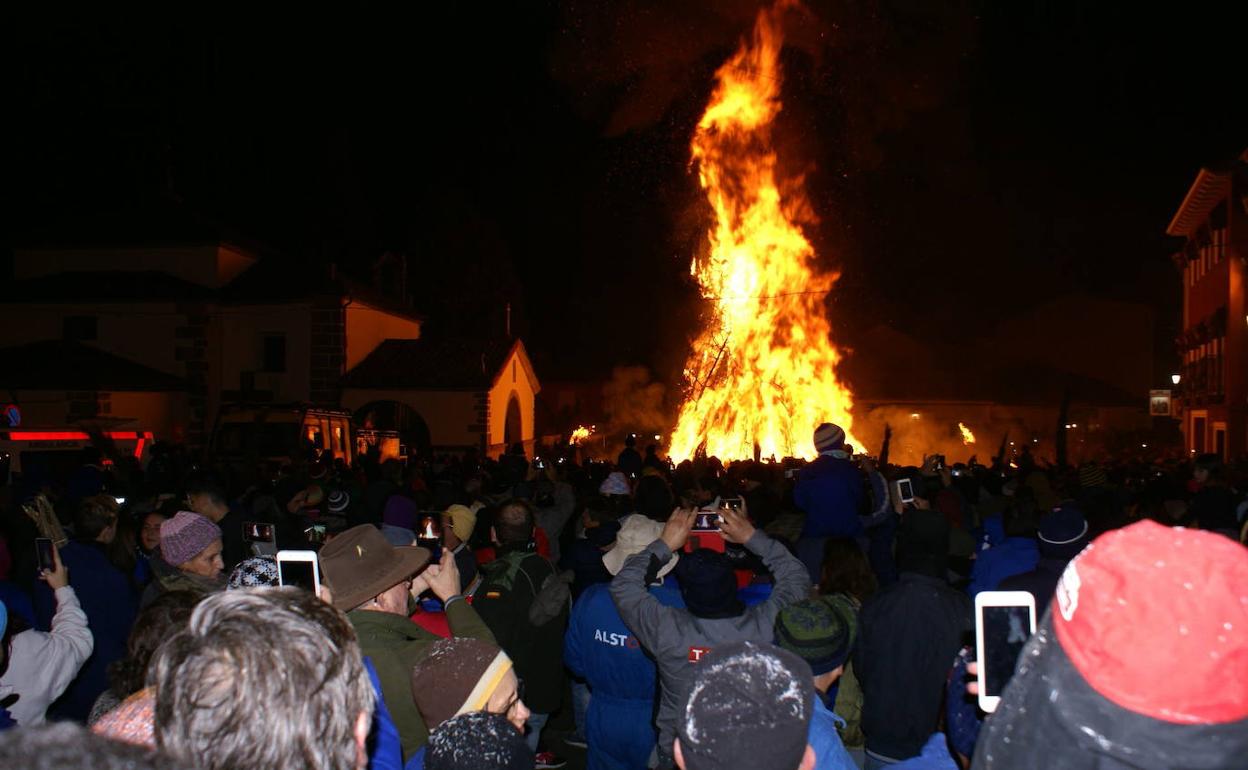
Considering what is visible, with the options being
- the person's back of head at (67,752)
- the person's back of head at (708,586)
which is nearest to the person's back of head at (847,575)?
the person's back of head at (708,586)

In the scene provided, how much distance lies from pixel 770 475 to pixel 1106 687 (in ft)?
36.2

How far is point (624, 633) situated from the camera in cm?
518

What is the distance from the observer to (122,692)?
3535 mm

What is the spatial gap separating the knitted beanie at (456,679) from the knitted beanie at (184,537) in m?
2.43

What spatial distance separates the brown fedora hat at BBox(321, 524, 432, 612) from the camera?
4059mm

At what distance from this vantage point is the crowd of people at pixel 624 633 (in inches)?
52.5

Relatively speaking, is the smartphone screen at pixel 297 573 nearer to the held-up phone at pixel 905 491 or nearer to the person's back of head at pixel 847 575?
the person's back of head at pixel 847 575

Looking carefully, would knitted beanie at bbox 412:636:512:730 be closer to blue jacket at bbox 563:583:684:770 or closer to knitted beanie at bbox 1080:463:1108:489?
blue jacket at bbox 563:583:684:770

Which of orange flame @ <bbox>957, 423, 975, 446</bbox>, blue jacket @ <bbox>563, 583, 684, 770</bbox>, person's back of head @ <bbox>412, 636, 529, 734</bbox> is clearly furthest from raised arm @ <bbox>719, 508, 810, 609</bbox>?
orange flame @ <bbox>957, 423, 975, 446</bbox>

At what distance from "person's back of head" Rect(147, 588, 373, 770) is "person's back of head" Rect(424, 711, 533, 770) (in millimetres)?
654

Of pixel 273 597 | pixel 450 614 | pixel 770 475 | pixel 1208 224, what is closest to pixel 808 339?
pixel 1208 224

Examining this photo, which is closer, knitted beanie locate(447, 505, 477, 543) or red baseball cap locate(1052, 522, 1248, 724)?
red baseball cap locate(1052, 522, 1248, 724)

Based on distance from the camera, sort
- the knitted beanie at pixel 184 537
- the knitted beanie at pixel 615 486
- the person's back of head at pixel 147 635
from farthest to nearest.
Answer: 1. the knitted beanie at pixel 615 486
2. the knitted beanie at pixel 184 537
3. the person's back of head at pixel 147 635

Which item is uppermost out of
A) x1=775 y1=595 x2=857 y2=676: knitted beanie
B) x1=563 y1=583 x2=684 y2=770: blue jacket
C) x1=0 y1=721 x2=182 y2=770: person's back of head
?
x1=0 y1=721 x2=182 y2=770: person's back of head
